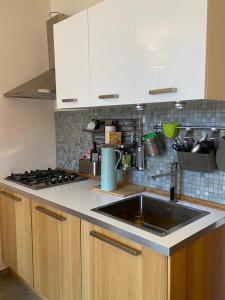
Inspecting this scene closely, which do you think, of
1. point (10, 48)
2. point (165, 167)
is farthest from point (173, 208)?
point (10, 48)

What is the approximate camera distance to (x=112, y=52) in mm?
1462

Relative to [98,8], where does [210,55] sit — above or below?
below

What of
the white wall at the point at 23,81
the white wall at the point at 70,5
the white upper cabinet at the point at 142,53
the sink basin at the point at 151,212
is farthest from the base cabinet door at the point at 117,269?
the white wall at the point at 70,5

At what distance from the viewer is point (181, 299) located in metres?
1.12

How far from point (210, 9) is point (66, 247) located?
137 centimetres

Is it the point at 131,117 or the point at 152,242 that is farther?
the point at 131,117

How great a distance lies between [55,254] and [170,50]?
4.27 feet

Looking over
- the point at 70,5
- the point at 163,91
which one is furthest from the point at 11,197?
the point at 70,5

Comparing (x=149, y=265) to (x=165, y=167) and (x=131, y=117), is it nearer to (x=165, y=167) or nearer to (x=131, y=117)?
(x=165, y=167)

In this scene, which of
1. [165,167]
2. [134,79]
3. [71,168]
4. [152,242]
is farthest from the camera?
[71,168]

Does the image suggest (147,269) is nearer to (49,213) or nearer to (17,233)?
(49,213)

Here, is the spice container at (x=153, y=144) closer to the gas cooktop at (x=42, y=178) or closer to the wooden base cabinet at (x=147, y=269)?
the wooden base cabinet at (x=147, y=269)

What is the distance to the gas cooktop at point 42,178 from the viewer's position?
6.34 feet

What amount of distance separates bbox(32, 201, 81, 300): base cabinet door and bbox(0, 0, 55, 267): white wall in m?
0.71
